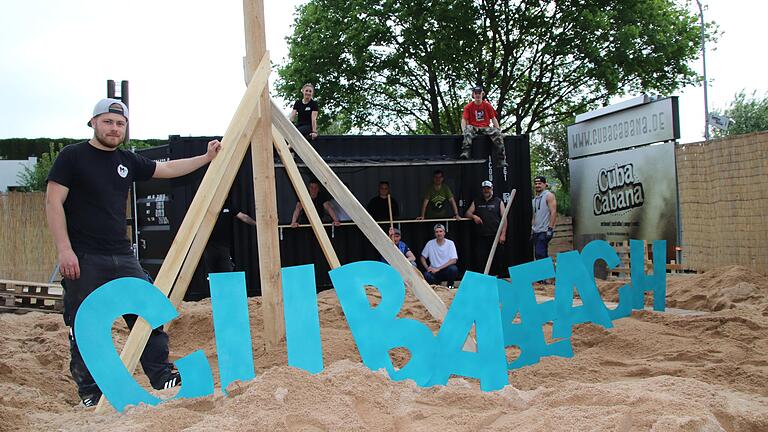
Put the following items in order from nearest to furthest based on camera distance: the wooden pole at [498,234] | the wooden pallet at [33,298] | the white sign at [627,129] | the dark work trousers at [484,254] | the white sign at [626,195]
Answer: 1. the wooden pallet at [33,298]
2. the wooden pole at [498,234]
3. the dark work trousers at [484,254]
4. the white sign at [627,129]
5. the white sign at [626,195]

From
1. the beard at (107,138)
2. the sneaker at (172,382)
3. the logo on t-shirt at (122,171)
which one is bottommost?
the sneaker at (172,382)

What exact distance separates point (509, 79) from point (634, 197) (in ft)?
32.6

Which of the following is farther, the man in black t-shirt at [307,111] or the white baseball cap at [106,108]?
the man in black t-shirt at [307,111]

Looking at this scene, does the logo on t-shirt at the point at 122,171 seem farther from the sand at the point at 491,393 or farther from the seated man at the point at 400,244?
the seated man at the point at 400,244

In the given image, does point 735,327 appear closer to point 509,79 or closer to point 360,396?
point 360,396

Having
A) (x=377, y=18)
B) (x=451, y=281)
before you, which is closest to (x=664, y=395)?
(x=451, y=281)

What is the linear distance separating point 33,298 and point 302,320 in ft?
19.1

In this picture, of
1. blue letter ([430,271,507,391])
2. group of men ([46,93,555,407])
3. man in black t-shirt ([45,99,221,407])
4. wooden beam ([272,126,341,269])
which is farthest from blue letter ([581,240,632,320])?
man in black t-shirt ([45,99,221,407])

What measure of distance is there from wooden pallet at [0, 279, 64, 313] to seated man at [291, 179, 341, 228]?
2.96 m

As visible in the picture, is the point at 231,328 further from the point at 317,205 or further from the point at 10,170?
the point at 10,170

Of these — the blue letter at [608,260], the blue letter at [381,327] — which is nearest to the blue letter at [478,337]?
the blue letter at [381,327]

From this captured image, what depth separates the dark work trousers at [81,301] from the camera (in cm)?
404

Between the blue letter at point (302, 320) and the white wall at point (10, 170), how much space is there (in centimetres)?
2801

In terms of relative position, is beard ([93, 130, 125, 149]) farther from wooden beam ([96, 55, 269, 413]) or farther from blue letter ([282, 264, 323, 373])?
blue letter ([282, 264, 323, 373])
